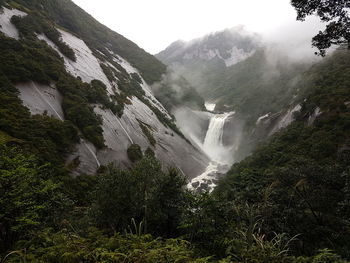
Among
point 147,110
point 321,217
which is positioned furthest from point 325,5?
point 147,110

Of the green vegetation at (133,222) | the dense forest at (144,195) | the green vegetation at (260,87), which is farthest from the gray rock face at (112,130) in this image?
the green vegetation at (260,87)

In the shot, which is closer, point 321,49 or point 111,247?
point 111,247

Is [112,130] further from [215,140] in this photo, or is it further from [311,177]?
[215,140]

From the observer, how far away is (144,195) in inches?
569

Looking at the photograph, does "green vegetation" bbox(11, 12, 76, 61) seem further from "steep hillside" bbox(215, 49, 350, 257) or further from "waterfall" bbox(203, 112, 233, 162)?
"waterfall" bbox(203, 112, 233, 162)

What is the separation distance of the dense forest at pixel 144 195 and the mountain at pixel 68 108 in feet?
0.62

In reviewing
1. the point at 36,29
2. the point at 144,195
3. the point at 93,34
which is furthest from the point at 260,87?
the point at 144,195

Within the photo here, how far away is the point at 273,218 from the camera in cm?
1515

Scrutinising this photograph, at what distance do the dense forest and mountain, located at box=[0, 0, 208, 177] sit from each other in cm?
19

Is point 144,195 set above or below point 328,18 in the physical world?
below

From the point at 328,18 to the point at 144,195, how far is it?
47.8 feet

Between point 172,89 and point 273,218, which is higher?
point 172,89

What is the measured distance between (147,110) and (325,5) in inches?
1661

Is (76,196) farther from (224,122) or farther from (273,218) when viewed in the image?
(224,122)
